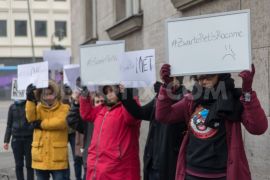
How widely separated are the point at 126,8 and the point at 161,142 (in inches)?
234

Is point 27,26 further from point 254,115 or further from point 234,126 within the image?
point 254,115

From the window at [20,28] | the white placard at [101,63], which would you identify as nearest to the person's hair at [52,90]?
the white placard at [101,63]

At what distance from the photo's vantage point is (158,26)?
8.45 metres

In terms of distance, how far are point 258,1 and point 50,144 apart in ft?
8.67

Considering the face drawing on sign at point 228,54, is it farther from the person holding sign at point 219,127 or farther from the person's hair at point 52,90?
the person's hair at point 52,90

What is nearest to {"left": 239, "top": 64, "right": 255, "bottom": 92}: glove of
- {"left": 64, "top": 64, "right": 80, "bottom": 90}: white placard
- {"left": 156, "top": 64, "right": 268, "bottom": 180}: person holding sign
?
{"left": 156, "top": 64, "right": 268, "bottom": 180}: person holding sign

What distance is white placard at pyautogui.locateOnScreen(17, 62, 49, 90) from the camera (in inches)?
252

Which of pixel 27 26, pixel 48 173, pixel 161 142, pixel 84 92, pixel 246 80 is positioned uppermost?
pixel 27 26

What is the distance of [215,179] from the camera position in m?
3.69

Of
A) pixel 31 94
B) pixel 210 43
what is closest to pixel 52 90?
pixel 31 94

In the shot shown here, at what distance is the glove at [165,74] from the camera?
395cm

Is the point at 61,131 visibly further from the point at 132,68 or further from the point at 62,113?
the point at 132,68

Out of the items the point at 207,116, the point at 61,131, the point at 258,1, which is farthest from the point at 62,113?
the point at 207,116

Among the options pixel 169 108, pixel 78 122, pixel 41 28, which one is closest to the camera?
pixel 169 108
